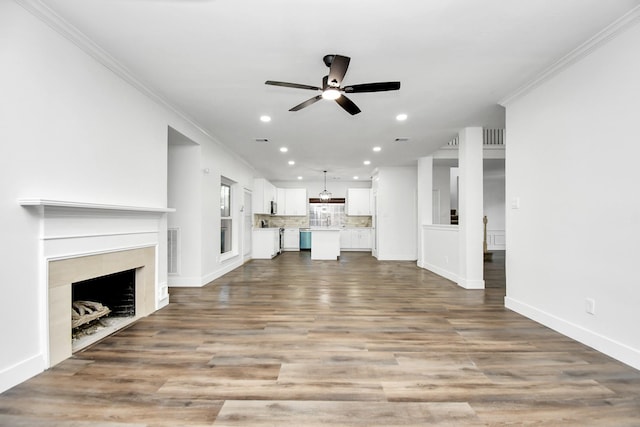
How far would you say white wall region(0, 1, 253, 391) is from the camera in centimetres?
184

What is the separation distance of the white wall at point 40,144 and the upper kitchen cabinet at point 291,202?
7.10 metres

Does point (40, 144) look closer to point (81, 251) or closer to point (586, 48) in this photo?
point (81, 251)

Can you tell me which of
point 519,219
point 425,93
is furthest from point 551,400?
point 425,93

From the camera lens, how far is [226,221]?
6379mm

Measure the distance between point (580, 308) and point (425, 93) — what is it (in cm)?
266

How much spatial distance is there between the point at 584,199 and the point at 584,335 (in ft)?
3.93

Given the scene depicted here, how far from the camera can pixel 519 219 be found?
340 centimetres

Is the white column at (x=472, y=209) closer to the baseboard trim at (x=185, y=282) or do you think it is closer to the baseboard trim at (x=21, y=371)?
the baseboard trim at (x=185, y=282)

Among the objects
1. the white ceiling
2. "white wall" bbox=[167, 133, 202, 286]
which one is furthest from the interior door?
the white ceiling

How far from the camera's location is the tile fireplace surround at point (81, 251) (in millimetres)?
2062

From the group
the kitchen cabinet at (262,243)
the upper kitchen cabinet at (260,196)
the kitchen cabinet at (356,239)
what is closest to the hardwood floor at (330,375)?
the kitchen cabinet at (262,243)

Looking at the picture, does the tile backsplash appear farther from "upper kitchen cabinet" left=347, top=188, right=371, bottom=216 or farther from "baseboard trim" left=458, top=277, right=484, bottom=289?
"baseboard trim" left=458, top=277, right=484, bottom=289

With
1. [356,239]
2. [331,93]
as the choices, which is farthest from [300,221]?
[331,93]

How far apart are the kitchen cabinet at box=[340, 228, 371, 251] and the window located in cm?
457
